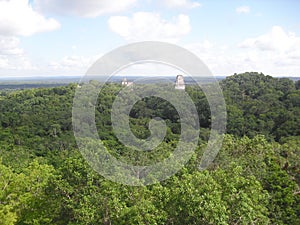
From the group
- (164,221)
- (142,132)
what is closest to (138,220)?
(164,221)

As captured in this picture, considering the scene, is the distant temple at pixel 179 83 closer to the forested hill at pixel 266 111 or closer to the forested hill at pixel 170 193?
the forested hill at pixel 266 111

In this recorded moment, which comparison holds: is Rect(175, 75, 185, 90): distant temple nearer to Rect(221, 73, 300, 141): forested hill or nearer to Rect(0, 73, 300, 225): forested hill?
Rect(221, 73, 300, 141): forested hill

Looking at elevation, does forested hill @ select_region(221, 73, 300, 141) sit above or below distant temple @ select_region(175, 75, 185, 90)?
below

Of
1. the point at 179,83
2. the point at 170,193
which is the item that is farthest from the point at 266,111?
the point at 170,193

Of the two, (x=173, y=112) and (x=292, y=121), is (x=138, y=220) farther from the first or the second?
(x=173, y=112)

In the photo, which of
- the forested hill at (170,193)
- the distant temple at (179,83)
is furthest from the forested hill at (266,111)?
the forested hill at (170,193)

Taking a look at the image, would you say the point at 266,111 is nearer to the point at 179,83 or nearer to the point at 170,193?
the point at 179,83

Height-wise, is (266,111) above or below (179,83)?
below

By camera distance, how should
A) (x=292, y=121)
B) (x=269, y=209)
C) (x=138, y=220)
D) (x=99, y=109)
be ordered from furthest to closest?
(x=99, y=109)
(x=292, y=121)
(x=269, y=209)
(x=138, y=220)

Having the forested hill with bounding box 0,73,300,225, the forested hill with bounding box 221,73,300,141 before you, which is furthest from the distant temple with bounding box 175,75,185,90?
the forested hill with bounding box 0,73,300,225

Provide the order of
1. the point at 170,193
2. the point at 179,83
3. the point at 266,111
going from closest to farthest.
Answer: the point at 170,193
the point at 179,83
the point at 266,111

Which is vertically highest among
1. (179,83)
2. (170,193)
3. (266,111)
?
(179,83)
